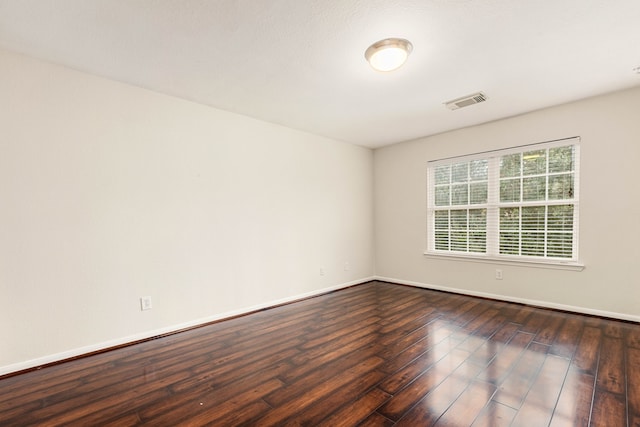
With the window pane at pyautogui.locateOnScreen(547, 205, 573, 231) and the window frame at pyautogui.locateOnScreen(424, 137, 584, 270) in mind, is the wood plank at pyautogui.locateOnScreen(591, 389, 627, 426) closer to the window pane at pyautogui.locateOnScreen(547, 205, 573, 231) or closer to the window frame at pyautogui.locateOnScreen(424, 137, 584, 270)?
the window frame at pyautogui.locateOnScreen(424, 137, 584, 270)

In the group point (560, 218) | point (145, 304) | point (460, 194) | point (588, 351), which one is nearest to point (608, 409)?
point (588, 351)

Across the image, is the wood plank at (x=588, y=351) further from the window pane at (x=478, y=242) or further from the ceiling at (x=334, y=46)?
the ceiling at (x=334, y=46)

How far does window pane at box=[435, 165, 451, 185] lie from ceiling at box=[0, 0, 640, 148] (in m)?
Result: 1.36

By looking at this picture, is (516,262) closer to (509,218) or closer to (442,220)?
(509,218)

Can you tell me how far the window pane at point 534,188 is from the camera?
3652 millimetres

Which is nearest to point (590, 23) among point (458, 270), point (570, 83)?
point (570, 83)

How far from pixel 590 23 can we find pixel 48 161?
13.7ft

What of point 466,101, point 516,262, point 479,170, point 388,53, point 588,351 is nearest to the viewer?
point 388,53

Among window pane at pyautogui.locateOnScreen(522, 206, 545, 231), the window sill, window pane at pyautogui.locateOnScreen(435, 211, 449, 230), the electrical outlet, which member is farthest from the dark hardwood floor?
window pane at pyautogui.locateOnScreen(435, 211, 449, 230)

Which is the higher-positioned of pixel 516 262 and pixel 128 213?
pixel 128 213

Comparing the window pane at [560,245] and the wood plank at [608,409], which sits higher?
the window pane at [560,245]

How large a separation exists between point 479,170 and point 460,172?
10.5 inches

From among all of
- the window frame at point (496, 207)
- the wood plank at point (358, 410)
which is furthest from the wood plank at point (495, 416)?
the window frame at point (496, 207)

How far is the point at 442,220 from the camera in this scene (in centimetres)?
464
